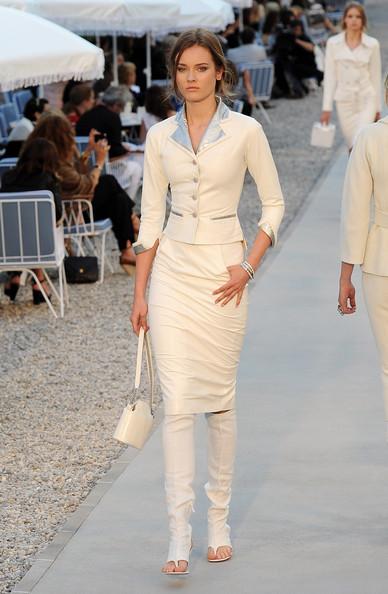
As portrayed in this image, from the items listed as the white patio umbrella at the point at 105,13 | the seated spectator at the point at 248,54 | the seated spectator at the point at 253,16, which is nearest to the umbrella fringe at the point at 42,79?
the white patio umbrella at the point at 105,13

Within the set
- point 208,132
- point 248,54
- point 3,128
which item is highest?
point 208,132

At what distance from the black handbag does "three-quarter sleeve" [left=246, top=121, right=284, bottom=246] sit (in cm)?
559

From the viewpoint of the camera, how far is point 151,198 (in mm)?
4734

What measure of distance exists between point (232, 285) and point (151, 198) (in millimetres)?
436

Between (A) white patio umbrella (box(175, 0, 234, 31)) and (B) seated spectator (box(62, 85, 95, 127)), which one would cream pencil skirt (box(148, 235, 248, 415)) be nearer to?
(B) seated spectator (box(62, 85, 95, 127))

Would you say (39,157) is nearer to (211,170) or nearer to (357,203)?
(357,203)

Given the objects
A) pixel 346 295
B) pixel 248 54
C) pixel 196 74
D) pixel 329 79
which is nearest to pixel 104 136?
pixel 329 79

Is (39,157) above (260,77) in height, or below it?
above

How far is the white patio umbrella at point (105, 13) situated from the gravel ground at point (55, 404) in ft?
12.2

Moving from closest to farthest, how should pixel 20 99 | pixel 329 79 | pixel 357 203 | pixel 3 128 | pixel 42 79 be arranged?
1. pixel 357 203
2. pixel 42 79
3. pixel 329 79
4. pixel 3 128
5. pixel 20 99

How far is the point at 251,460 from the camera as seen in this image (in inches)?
240

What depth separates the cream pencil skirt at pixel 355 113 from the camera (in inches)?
470

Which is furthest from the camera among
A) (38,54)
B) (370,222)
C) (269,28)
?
(269,28)

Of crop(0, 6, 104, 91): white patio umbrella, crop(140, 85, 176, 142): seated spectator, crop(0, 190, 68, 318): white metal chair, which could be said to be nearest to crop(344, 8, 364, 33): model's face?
crop(140, 85, 176, 142): seated spectator
